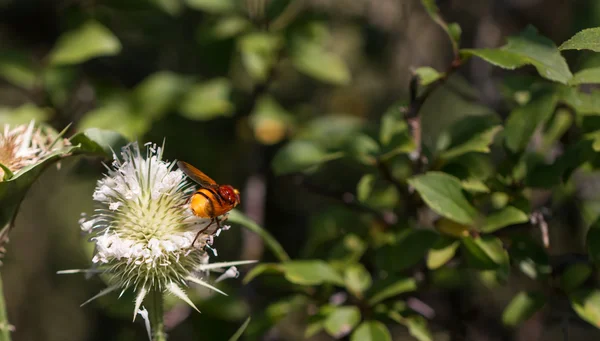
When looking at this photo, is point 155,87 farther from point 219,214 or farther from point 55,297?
point 55,297

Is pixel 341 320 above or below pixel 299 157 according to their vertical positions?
below

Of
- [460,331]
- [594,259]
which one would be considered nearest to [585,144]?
[594,259]

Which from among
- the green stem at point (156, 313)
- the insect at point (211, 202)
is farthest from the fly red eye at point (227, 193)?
the green stem at point (156, 313)

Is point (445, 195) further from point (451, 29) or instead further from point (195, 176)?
point (195, 176)

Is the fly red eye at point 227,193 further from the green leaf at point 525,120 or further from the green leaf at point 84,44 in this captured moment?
the green leaf at point 84,44

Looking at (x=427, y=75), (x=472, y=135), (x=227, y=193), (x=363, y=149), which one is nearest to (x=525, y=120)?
(x=472, y=135)

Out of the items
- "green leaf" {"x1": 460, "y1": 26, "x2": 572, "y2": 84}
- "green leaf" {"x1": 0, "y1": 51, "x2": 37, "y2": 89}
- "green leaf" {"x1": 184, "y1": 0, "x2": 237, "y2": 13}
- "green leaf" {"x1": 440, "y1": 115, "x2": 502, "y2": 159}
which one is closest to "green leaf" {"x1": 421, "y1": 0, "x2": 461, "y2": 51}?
"green leaf" {"x1": 460, "y1": 26, "x2": 572, "y2": 84}

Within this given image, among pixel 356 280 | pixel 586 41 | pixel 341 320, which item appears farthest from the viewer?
pixel 356 280

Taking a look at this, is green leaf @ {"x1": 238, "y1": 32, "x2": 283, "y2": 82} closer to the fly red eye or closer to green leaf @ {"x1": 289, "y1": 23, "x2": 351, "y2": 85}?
green leaf @ {"x1": 289, "y1": 23, "x2": 351, "y2": 85}
